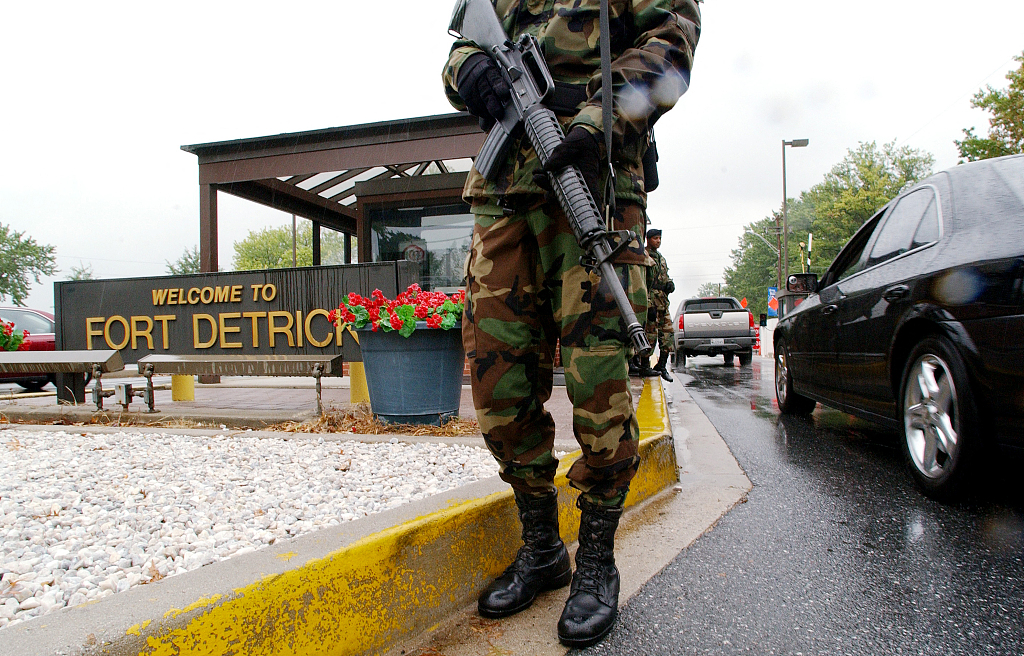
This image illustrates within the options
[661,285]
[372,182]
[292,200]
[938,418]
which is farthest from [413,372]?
[292,200]

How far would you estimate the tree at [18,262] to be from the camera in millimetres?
35156

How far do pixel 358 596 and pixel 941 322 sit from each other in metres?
2.41

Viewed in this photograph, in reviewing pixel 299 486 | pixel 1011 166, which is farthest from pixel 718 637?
pixel 1011 166

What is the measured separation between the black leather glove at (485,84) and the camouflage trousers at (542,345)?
0.30 meters

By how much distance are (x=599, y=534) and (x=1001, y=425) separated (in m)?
1.61

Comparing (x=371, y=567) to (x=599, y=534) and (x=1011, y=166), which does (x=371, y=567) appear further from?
(x=1011, y=166)

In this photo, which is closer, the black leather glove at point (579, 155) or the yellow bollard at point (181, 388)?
the black leather glove at point (579, 155)

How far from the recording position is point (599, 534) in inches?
65.6

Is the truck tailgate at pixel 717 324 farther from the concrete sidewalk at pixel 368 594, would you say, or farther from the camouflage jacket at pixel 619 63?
the camouflage jacket at pixel 619 63

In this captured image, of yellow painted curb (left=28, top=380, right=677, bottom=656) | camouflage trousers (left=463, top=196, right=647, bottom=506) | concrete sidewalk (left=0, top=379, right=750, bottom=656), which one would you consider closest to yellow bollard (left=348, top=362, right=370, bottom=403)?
concrete sidewalk (left=0, top=379, right=750, bottom=656)

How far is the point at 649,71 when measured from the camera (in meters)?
1.64

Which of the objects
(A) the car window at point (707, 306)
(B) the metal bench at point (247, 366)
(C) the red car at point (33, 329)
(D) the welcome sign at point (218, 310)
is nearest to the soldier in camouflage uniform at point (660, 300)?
(D) the welcome sign at point (218, 310)

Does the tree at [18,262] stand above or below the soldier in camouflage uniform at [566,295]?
above

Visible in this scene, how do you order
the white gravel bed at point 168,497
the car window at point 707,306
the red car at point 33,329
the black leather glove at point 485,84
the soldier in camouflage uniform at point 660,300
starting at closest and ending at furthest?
the white gravel bed at point 168,497
the black leather glove at point 485,84
the soldier in camouflage uniform at point 660,300
the red car at point 33,329
the car window at point 707,306
